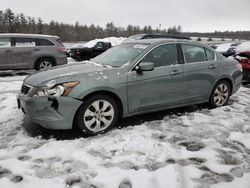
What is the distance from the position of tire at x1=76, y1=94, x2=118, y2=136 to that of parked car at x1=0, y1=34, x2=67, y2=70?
7.48m

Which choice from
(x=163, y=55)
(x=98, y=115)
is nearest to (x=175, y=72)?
(x=163, y=55)

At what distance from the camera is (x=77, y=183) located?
3113mm

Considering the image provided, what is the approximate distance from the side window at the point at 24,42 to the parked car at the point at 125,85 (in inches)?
247

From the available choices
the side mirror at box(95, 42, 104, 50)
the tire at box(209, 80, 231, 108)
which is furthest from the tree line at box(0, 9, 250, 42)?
the tire at box(209, 80, 231, 108)

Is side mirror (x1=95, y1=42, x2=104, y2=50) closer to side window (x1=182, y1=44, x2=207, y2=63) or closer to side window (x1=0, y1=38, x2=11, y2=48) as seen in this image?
side window (x1=0, y1=38, x2=11, y2=48)

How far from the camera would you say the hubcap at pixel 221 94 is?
20.2ft

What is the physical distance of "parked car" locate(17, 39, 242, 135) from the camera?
426 centimetres

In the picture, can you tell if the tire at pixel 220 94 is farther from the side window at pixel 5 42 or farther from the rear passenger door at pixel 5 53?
the side window at pixel 5 42

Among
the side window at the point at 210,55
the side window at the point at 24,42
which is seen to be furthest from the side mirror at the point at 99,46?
the side window at the point at 210,55

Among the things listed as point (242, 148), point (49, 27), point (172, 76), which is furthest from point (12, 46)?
point (49, 27)

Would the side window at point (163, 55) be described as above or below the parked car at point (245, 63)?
above

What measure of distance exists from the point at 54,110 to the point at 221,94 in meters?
3.82

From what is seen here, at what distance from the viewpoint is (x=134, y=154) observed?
12.6ft

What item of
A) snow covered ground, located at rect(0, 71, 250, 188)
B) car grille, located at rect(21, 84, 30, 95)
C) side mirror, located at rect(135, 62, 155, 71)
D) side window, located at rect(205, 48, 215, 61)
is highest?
side window, located at rect(205, 48, 215, 61)
